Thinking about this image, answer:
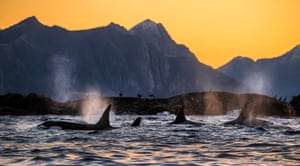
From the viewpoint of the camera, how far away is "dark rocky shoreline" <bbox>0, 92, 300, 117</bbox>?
79.0 meters

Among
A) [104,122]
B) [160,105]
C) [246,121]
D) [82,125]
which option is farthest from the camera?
[160,105]

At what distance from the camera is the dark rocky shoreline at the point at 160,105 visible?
79.0 metres

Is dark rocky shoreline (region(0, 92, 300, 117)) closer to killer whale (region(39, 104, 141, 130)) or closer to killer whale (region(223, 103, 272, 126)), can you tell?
killer whale (region(39, 104, 141, 130))

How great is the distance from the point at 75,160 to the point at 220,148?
5.82m

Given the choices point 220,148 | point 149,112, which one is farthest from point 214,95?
point 220,148

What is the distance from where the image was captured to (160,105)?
332 feet

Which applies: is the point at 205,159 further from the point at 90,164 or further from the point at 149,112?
the point at 149,112

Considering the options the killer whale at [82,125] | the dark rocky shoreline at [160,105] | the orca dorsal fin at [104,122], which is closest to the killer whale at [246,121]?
the orca dorsal fin at [104,122]

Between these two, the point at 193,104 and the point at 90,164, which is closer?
the point at 90,164

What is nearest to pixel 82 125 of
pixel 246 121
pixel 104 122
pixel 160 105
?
pixel 104 122

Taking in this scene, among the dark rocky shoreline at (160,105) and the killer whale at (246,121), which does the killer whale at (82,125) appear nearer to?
the killer whale at (246,121)

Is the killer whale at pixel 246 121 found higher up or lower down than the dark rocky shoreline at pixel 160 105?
lower down

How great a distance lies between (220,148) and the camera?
1520cm

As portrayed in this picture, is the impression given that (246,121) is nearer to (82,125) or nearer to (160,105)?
(82,125)
